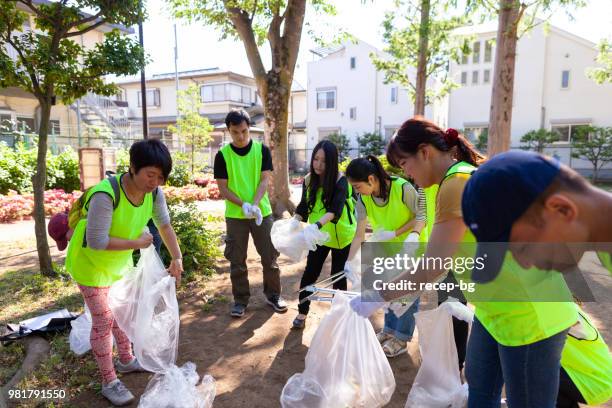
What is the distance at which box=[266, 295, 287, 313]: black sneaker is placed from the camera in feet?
11.8

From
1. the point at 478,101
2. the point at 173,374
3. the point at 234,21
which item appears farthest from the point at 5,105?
the point at 478,101

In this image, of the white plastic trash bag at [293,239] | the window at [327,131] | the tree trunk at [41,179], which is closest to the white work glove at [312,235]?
the white plastic trash bag at [293,239]

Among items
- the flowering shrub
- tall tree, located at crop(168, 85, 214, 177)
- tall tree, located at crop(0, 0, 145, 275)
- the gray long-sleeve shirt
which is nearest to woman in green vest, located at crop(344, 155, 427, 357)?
the gray long-sleeve shirt

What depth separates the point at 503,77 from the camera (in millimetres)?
5895

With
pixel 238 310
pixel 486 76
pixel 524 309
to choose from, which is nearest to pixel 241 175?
pixel 238 310

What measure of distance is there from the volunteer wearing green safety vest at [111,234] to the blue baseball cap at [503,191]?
1614 millimetres

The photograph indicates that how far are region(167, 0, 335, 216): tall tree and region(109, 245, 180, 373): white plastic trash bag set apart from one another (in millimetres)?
4768

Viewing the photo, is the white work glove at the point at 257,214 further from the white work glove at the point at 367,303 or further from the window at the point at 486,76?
the window at the point at 486,76

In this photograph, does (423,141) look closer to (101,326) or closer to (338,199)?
(338,199)

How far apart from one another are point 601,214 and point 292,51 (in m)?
6.57

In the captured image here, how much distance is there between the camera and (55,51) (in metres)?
3.79

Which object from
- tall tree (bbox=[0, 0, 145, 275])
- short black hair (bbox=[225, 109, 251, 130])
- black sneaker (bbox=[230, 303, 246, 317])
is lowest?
black sneaker (bbox=[230, 303, 246, 317])

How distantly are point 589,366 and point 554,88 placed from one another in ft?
66.7

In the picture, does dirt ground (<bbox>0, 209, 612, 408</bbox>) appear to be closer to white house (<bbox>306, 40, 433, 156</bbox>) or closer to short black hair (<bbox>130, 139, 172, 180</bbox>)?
short black hair (<bbox>130, 139, 172, 180</bbox>)
